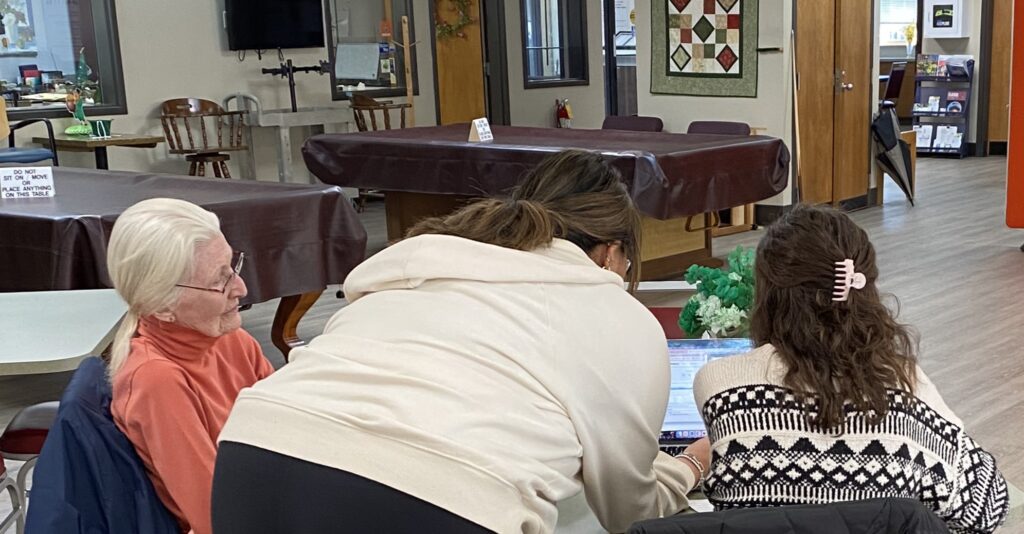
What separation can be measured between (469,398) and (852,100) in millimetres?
7561

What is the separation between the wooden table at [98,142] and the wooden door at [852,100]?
4722 millimetres

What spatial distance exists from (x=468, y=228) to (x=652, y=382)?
34 centimetres

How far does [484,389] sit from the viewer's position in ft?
4.92

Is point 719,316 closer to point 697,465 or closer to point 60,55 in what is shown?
point 697,465

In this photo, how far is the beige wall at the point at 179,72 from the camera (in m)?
8.42

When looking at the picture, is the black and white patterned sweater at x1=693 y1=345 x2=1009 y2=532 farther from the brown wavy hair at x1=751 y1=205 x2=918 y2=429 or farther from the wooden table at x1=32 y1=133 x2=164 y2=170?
the wooden table at x1=32 y1=133 x2=164 y2=170

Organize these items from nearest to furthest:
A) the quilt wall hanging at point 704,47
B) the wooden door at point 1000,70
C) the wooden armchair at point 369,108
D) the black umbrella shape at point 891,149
Result: 1. the quilt wall hanging at point 704,47
2. the black umbrella shape at point 891,149
3. the wooden armchair at point 369,108
4. the wooden door at point 1000,70

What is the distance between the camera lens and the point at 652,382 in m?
1.61

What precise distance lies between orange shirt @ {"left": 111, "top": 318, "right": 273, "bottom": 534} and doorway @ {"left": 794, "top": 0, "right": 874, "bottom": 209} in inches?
257

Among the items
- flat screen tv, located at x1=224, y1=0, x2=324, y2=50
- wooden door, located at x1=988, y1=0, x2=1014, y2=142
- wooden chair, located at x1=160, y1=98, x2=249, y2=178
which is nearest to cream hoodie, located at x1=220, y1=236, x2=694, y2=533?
wooden chair, located at x1=160, y1=98, x2=249, y2=178

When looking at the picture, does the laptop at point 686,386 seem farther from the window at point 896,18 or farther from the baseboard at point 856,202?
the window at point 896,18

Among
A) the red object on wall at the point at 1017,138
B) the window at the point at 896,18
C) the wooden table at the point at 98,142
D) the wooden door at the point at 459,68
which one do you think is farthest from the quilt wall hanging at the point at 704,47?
the window at the point at 896,18

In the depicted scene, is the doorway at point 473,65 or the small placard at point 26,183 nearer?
the small placard at point 26,183

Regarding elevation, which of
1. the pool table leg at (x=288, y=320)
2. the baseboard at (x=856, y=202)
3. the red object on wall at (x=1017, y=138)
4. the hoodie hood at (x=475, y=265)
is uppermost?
the hoodie hood at (x=475, y=265)
